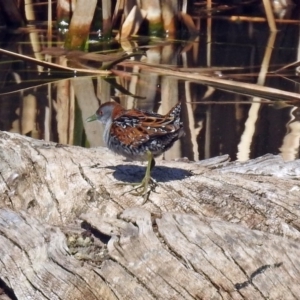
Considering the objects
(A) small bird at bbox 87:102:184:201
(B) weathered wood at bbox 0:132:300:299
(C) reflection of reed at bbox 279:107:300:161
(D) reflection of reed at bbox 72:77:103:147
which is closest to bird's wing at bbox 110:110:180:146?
(A) small bird at bbox 87:102:184:201

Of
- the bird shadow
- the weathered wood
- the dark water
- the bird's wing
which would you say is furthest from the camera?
the dark water

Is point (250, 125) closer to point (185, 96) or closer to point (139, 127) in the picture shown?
point (185, 96)

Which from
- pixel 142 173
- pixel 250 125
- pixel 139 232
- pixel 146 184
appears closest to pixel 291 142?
pixel 250 125

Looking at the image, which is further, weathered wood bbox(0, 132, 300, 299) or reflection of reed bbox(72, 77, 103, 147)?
reflection of reed bbox(72, 77, 103, 147)

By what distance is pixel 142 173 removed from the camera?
4.39m

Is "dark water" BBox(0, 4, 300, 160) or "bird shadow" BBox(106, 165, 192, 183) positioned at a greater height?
"bird shadow" BBox(106, 165, 192, 183)

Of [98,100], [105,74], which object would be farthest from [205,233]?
[105,74]

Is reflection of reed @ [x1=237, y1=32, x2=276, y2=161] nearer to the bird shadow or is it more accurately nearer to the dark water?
the dark water

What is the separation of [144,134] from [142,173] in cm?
48

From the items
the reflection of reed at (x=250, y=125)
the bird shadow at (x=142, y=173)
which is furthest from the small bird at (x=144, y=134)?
the reflection of reed at (x=250, y=125)

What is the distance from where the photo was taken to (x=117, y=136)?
4.09m

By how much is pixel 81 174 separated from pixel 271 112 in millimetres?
3283

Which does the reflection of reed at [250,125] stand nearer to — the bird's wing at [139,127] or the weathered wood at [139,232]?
the weathered wood at [139,232]

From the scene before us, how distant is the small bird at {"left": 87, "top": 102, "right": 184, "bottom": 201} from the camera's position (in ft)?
12.9
